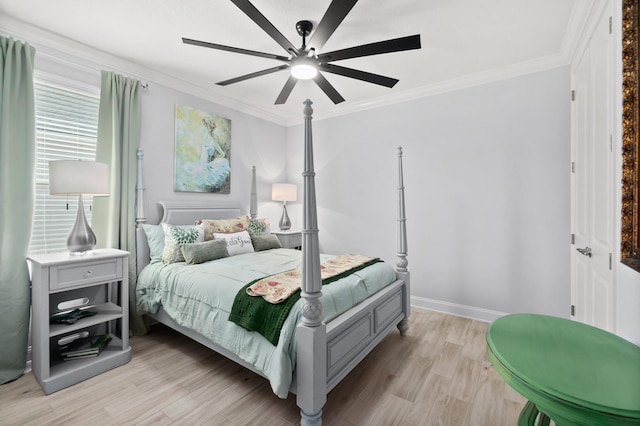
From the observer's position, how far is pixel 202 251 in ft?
8.68

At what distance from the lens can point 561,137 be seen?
276 centimetres

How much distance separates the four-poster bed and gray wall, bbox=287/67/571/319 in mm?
871

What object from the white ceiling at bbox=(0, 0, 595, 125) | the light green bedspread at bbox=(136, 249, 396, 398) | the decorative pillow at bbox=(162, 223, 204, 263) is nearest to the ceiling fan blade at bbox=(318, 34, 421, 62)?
the white ceiling at bbox=(0, 0, 595, 125)

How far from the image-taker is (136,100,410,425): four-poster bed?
5.16ft

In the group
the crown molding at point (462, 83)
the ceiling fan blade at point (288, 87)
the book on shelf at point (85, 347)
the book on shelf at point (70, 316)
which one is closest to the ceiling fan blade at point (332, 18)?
the ceiling fan blade at point (288, 87)

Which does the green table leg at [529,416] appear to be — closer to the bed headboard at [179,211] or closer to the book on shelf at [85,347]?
the book on shelf at [85,347]

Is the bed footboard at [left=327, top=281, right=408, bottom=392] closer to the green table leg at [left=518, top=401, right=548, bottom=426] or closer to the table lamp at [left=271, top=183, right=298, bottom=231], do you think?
the green table leg at [left=518, top=401, right=548, bottom=426]

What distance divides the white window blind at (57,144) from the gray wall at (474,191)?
2882 mm

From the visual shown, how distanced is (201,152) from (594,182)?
3.68 m

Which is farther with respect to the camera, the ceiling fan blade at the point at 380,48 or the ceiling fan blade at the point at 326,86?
the ceiling fan blade at the point at 326,86

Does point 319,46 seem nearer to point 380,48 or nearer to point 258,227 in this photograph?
point 380,48

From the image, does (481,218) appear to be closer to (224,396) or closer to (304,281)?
(304,281)

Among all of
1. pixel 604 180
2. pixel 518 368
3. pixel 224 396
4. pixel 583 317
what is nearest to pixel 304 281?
pixel 518 368

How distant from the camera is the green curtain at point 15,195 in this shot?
2.11 metres
